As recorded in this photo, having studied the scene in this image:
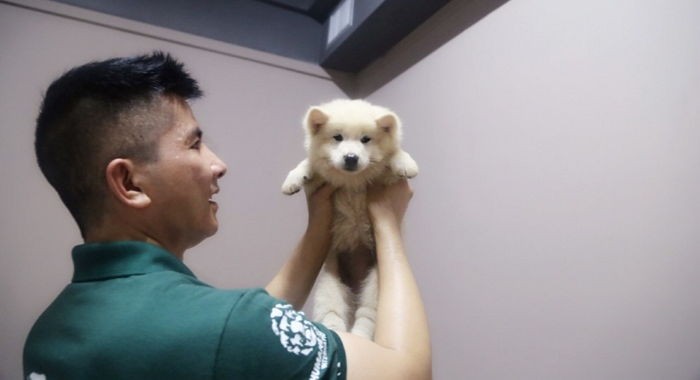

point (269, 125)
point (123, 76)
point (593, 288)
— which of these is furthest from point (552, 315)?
point (269, 125)

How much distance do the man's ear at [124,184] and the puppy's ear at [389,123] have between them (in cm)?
66

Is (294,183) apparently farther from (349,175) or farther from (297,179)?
(349,175)

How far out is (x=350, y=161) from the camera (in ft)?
4.08

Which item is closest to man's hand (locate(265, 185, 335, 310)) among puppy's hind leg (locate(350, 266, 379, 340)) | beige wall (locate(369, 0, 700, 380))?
puppy's hind leg (locate(350, 266, 379, 340))

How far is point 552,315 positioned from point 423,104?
3.44 feet

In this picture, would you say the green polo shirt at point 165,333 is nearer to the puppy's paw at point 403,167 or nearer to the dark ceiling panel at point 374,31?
the puppy's paw at point 403,167

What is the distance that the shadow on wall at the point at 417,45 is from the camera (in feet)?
6.22

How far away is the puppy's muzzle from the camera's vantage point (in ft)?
4.08

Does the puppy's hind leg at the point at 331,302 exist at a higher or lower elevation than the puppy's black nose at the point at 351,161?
lower

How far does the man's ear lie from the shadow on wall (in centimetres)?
138

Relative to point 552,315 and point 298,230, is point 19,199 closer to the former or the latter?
point 298,230

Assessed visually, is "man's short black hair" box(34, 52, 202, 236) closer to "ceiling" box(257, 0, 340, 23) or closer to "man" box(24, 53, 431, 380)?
"man" box(24, 53, 431, 380)

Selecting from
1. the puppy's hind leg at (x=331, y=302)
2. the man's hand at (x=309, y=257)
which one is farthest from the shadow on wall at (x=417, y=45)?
the puppy's hind leg at (x=331, y=302)

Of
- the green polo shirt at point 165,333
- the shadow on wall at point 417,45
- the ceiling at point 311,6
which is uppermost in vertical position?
the ceiling at point 311,6
